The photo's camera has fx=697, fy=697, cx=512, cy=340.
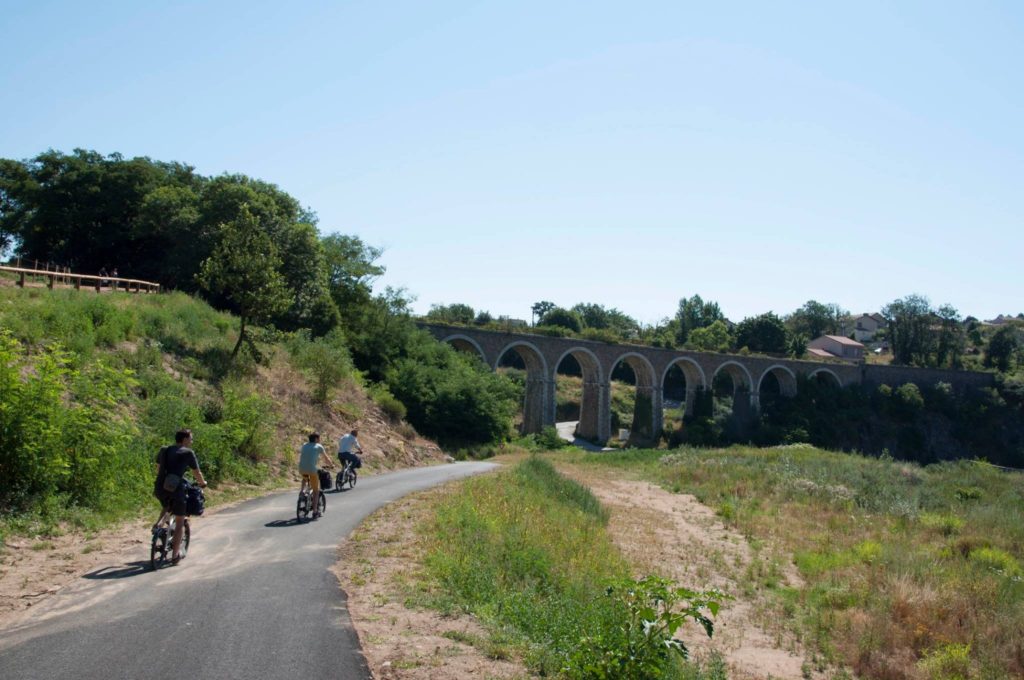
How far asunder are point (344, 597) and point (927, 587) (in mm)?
11291

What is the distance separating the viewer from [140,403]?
1447 cm

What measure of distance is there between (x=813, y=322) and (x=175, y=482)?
412 feet

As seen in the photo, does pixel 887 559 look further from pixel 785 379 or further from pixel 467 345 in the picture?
pixel 785 379

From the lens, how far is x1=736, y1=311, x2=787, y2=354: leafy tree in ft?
271

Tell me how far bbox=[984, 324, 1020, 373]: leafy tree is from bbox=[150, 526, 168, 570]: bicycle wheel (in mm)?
100002

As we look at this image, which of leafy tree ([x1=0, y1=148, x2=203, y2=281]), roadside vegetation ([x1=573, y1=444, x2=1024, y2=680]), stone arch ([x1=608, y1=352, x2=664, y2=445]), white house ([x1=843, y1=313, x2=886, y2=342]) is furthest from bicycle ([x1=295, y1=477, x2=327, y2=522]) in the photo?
white house ([x1=843, y1=313, x2=886, y2=342])

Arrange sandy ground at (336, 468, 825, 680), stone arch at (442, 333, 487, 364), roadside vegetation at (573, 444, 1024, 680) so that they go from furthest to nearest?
stone arch at (442, 333, 487, 364) → roadside vegetation at (573, 444, 1024, 680) → sandy ground at (336, 468, 825, 680)

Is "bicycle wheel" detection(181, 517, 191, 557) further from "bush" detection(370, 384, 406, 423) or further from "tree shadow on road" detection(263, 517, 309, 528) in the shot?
"bush" detection(370, 384, 406, 423)

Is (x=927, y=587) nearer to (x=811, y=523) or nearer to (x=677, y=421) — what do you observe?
(x=811, y=523)

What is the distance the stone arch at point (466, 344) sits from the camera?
41531mm

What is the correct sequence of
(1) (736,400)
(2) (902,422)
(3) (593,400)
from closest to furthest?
(3) (593,400) → (1) (736,400) → (2) (902,422)

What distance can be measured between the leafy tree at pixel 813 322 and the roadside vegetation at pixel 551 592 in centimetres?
11495

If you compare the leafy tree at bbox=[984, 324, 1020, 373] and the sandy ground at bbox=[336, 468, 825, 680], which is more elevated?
the leafy tree at bbox=[984, 324, 1020, 373]

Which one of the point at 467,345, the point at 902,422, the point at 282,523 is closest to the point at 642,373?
the point at 467,345
